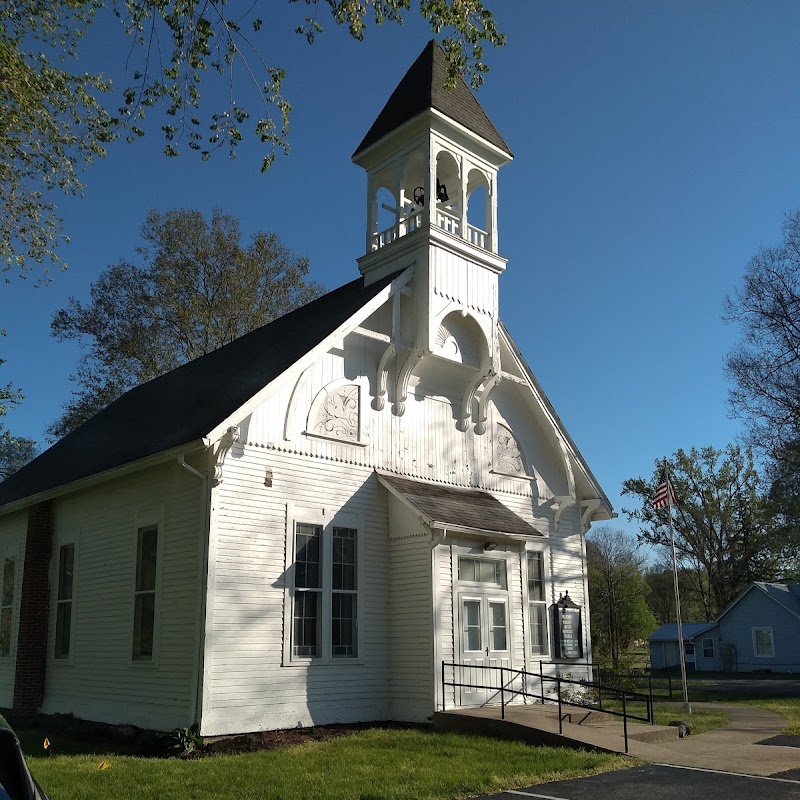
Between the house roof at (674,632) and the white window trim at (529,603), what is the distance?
31138 millimetres

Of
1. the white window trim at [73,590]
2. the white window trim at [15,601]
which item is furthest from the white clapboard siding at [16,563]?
the white window trim at [73,590]

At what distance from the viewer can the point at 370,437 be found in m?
16.6

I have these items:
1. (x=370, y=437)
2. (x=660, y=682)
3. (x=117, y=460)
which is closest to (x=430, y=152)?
(x=370, y=437)

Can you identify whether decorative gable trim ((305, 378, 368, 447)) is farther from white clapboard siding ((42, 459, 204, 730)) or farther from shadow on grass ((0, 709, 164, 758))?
shadow on grass ((0, 709, 164, 758))

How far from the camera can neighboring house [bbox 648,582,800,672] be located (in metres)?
41.8

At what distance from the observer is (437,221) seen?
1792 cm

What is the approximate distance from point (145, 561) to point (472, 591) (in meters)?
6.01

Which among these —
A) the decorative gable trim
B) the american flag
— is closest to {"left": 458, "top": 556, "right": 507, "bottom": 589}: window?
the decorative gable trim

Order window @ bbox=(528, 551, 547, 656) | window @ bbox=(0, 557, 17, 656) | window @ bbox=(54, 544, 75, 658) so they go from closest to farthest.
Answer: window @ bbox=(54, 544, 75, 658), window @ bbox=(528, 551, 547, 656), window @ bbox=(0, 557, 17, 656)

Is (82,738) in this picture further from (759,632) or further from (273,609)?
(759,632)

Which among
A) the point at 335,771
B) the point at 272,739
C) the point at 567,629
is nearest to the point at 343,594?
the point at 272,739

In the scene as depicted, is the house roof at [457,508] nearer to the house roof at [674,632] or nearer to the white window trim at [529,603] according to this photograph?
the white window trim at [529,603]

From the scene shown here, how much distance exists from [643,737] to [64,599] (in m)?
11.7

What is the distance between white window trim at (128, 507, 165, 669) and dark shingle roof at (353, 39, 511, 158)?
940cm
